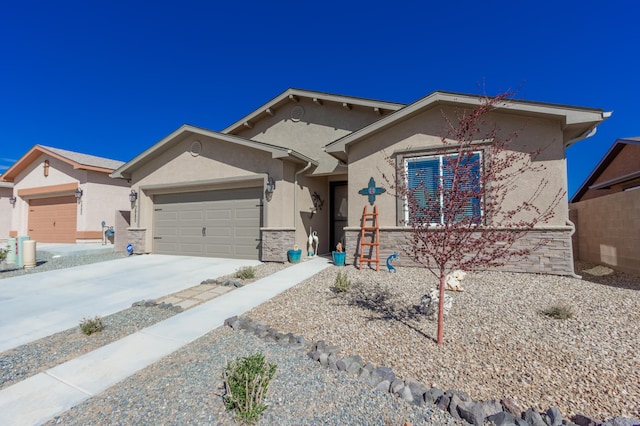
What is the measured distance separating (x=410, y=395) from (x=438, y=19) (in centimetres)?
1251

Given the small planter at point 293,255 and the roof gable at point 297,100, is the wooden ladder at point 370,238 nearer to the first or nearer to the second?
the small planter at point 293,255

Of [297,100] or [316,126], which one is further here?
[297,100]

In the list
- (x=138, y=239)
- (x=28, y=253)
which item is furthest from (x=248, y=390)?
(x=138, y=239)

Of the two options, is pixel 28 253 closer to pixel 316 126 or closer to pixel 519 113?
pixel 316 126

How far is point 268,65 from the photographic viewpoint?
572 inches

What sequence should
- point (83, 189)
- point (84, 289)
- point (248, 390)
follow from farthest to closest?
point (83, 189) < point (84, 289) < point (248, 390)

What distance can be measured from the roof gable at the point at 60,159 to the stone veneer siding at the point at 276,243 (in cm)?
1096

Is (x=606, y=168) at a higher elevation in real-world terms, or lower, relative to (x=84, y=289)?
higher

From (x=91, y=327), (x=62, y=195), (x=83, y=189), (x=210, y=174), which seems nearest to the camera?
(x=91, y=327)

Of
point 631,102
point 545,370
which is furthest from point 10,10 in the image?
point 631,102

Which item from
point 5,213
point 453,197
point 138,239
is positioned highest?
point 5,213

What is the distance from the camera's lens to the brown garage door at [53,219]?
14.4 m

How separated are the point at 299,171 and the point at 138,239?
6.92 metres

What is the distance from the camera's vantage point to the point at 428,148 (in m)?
7.37
